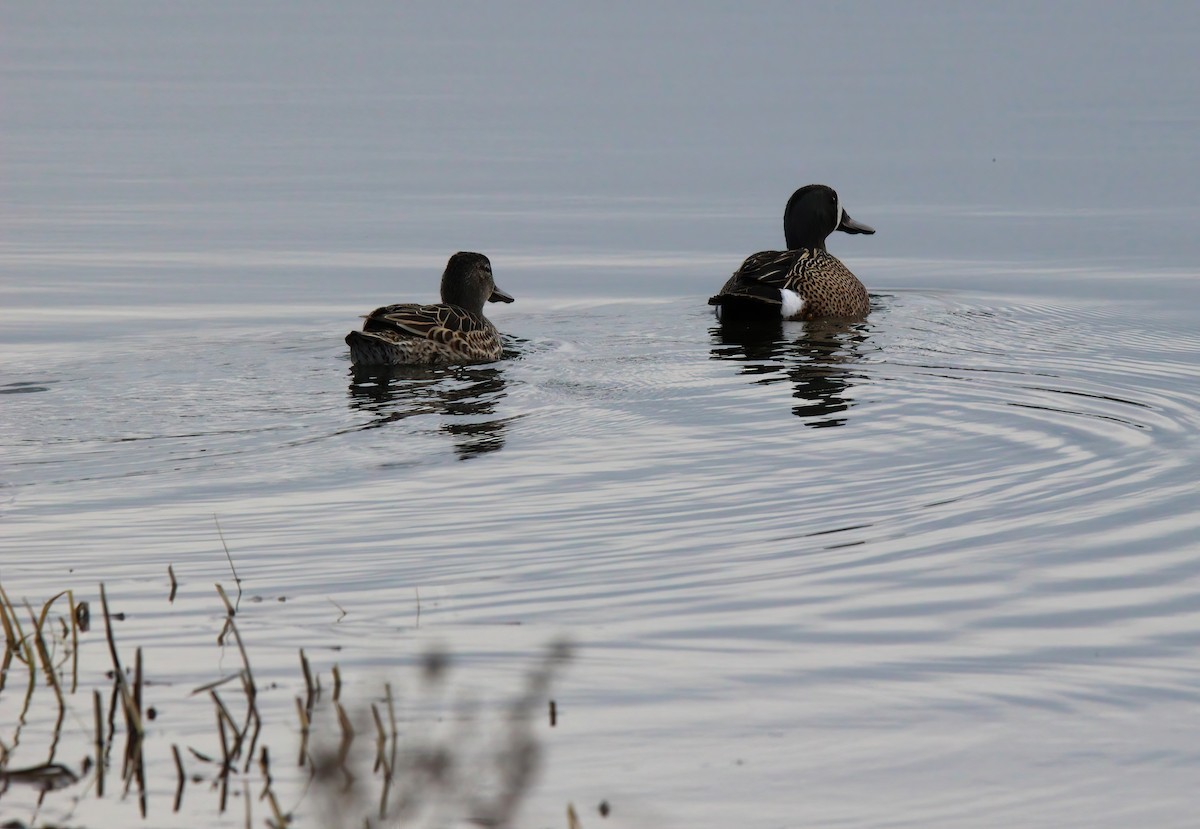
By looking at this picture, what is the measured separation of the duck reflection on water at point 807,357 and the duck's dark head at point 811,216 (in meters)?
2.05

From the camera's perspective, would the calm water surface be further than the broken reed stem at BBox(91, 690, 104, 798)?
Yes

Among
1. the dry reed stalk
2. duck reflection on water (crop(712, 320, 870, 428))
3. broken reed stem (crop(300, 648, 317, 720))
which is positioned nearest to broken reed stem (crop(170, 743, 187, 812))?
broken reed stem (crop(300, 648, 317, 720))

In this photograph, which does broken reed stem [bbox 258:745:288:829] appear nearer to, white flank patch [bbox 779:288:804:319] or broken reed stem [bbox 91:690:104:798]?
broken reed stem [bbox 91:690:104:798]

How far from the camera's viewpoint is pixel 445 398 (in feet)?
35.6

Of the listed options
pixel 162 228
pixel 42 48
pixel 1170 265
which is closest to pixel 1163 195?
pixel 1170 265

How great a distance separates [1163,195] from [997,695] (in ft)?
56.6

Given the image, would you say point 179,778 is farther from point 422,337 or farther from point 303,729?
point 422,337

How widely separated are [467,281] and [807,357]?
2.59 metres

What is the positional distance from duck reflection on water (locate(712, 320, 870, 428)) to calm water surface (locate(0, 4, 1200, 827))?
70mm

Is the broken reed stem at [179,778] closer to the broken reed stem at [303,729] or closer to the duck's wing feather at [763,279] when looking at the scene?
the broken reed stem at [303,729]

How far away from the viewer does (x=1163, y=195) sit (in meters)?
21.3

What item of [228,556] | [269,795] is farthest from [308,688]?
[228,556]

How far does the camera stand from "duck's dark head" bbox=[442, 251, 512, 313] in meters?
13.3

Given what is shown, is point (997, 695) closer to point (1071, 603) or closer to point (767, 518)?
point (1071, 603)
